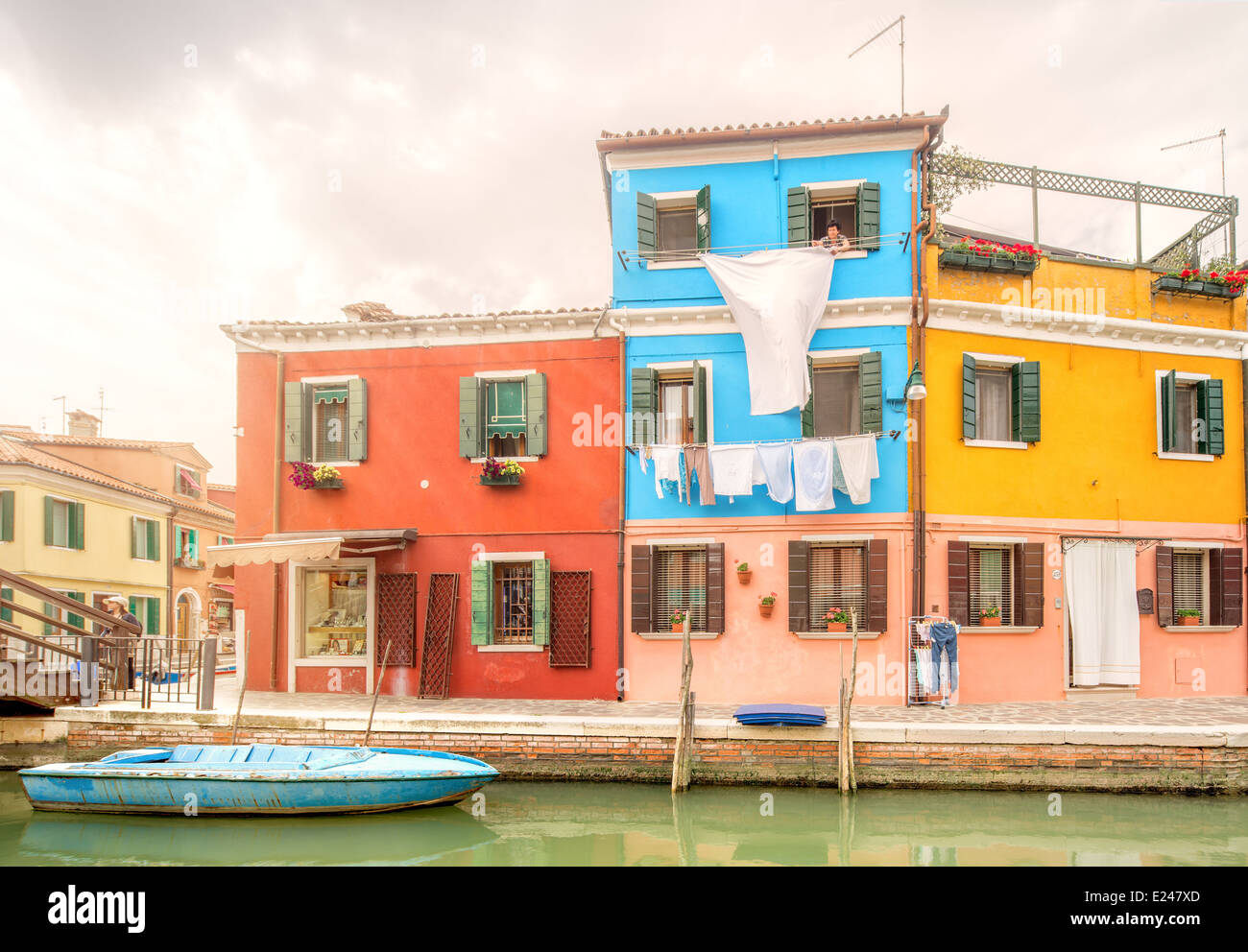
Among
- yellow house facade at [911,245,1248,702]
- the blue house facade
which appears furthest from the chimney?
yellow house facade at [911,245,1248,702]

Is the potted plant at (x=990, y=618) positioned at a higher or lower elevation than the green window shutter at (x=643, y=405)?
lower

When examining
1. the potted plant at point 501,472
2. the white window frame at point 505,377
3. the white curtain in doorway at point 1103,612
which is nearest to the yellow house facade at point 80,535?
the potted plant at point 501,472

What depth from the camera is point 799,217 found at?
15.0 metres

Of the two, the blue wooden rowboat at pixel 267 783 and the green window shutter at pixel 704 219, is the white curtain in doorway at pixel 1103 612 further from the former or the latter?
the blue wooden rowboat at pixel 267 783

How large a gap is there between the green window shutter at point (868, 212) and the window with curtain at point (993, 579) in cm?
570

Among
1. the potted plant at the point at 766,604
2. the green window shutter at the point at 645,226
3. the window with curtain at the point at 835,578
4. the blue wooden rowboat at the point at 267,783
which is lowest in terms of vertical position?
the blue wooden rowboat at the point at 267,783

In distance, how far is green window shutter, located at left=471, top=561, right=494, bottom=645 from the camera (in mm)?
15070

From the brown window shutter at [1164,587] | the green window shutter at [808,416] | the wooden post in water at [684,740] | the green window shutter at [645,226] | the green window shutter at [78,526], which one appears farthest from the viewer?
the green window shutter at [78,526]

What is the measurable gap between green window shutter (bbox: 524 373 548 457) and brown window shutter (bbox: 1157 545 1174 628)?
1106 centimetres

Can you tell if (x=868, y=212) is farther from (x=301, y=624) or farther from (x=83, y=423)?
(x=83, y=423)

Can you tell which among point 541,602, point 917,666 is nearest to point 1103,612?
point 917,666

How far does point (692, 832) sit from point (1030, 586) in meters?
7.76

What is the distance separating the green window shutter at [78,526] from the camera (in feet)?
77.5
